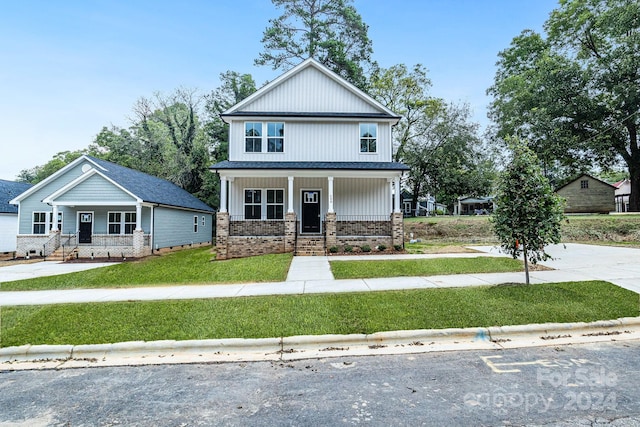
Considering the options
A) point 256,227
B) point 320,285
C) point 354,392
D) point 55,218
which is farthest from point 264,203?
point 354,392

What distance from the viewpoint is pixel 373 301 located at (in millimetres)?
6695

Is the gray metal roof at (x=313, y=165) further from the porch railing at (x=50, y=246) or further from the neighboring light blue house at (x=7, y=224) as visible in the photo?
the neighboring light blue house at (x=7, y=224)

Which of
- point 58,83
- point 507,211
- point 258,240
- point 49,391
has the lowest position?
point 49,391

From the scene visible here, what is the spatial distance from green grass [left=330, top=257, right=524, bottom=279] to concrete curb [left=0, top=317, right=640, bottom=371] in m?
4.31

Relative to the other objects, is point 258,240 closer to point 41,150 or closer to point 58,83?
point 58,83

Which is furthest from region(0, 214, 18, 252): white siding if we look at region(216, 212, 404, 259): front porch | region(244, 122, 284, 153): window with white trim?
region(244, 122, 284, 153): window with white trim

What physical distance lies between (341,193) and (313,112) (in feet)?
15.8

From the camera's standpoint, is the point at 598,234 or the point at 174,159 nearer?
the point at 598,234

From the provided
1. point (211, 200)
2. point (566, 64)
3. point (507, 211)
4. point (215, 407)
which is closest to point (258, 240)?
point (507, 211)

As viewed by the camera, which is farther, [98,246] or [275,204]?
[275,204]

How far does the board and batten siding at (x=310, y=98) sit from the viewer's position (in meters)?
18.1

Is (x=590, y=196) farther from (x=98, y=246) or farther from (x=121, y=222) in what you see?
(x=98, y=246)

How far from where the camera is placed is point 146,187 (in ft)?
67.9

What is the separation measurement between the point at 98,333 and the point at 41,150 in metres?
52.8
